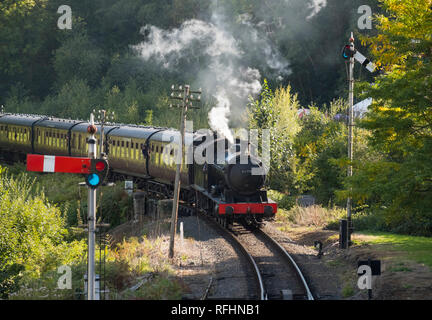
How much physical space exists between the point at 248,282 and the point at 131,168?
1750cm

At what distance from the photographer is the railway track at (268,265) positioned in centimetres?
1571

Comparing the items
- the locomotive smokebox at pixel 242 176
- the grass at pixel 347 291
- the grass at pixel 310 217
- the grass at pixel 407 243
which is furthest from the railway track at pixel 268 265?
the grass at pixel 407 243

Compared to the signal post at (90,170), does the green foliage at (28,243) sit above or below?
below

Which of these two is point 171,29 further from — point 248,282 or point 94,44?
point 248,282

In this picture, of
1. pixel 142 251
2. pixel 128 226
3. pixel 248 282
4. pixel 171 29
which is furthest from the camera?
pixel 171 29

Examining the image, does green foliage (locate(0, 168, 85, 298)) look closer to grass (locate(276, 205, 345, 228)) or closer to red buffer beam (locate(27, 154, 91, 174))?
red buffer beam (locate(27, 154, 91, 174))

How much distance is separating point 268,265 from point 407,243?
17.9 feet

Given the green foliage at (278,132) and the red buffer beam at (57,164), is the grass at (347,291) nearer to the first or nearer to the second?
the red buffer beam at (57,164)

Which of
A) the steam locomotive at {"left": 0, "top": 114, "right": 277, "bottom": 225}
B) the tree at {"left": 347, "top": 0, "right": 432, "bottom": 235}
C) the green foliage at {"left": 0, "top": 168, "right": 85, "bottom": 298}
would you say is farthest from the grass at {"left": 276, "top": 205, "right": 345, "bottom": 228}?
the green foliage at {"left": 0, "top": 168, "right": 85, "bottom": 298}

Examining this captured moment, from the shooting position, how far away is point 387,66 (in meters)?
24.9

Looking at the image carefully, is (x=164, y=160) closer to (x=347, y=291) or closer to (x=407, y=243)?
(x=407, y=243)

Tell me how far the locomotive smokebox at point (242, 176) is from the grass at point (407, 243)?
15.3 feet

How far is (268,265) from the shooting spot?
1872 centimetres
